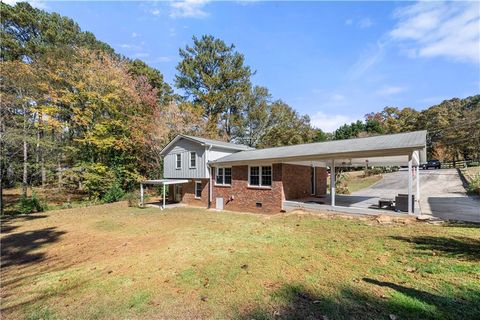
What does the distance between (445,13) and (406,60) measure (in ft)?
12.6

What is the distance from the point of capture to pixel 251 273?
16.7ft

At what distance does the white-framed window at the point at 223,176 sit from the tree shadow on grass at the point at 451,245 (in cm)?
1008

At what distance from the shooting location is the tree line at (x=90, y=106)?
56.6 feet

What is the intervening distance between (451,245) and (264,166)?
872 centimetres

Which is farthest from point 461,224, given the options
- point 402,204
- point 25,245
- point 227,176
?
point 25,245

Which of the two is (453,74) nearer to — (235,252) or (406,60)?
(406,60)

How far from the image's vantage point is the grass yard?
369 cm

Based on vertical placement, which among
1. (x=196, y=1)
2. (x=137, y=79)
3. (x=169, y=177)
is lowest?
(x=169, y=177)

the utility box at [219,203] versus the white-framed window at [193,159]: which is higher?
the white-framed window at [193,159]

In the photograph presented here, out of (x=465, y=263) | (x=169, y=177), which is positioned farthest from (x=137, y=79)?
(x=465, y=263)

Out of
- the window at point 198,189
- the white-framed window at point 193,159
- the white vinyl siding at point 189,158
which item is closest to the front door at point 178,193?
the white vinyl siding at point 189,158

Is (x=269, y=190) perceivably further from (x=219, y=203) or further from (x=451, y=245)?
(x=451, y=245)

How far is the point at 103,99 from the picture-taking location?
20109 millimetres

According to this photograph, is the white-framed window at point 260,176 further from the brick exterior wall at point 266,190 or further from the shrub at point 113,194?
the shrub at point 113,194
